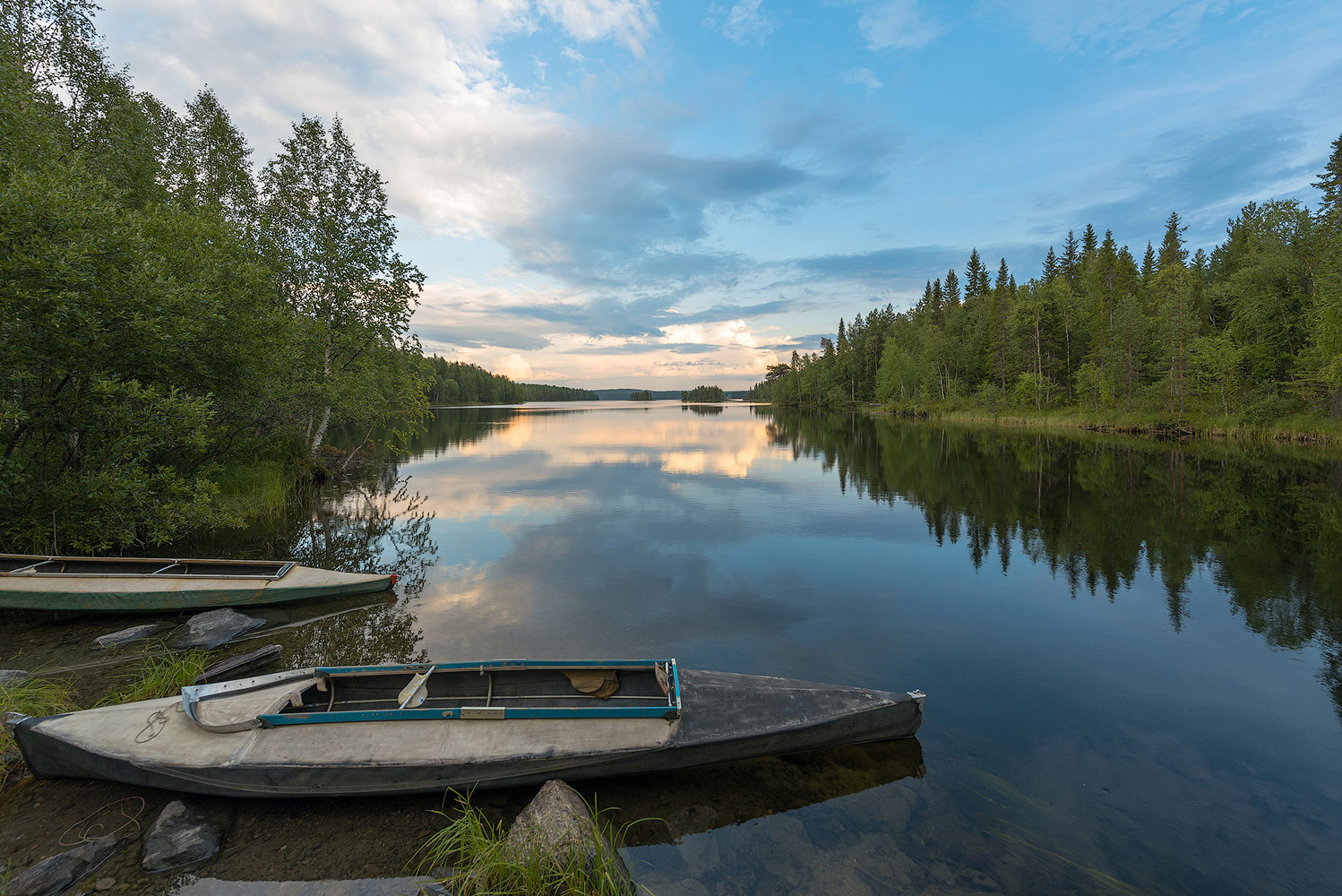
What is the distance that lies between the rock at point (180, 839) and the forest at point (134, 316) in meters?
9.05

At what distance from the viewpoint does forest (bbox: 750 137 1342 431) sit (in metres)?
43.8

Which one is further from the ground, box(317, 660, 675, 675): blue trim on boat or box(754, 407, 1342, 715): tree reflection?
box(317, 660, 675, 675): blue trim on boat

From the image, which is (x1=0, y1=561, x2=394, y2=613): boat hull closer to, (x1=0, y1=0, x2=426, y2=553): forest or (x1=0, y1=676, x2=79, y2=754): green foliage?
(x1=0, y1=0, x2=426, y2=553): forest

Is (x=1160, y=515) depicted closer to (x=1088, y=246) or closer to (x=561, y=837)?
(x=561, y=837)

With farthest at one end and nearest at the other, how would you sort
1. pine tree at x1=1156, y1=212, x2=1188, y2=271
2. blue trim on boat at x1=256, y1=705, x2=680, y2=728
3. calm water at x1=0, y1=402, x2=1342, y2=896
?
1. pine tree at x1=1156, y1=212, x2=1188, y2=271
2. blue trim on boat at x1=256, y1=705, x2=680, y2=728
3. calm water at x1=0, y1=402, x2=1342, y2=896

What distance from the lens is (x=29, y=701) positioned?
8070mm

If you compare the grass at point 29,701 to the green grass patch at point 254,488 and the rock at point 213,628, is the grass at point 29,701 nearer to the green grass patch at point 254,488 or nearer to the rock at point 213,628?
the rock at point 213,628

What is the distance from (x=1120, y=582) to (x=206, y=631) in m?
24.5

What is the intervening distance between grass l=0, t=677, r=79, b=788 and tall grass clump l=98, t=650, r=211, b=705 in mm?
510

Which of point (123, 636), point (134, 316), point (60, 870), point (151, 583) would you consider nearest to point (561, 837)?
point (60, 870)

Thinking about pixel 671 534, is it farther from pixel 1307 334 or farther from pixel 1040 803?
pixel 1307 334

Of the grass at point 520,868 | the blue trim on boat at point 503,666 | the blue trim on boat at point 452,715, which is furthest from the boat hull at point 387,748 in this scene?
the blue trim on boat at point 503,666

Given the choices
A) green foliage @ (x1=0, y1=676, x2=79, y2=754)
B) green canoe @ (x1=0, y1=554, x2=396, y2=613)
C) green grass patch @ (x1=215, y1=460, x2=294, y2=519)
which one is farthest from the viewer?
green grass patch @ (x1=215, y1=460, x2=294, y2=519)

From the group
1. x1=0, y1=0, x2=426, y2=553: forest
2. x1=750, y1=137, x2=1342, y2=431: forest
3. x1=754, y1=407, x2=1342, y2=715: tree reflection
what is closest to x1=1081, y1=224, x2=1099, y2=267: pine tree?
x1=750, y1=137, x2=1342, y2=431: forest
